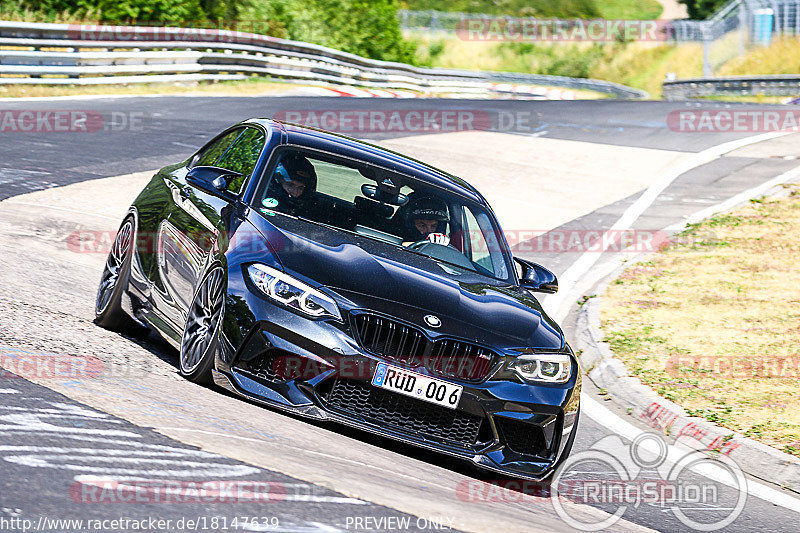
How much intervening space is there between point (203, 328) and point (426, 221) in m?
1.77

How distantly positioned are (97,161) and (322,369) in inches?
404

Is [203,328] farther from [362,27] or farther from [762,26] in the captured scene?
[362,27]

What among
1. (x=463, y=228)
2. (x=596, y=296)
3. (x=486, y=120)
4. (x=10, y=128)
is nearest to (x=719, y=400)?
→ (x=463, y=228)

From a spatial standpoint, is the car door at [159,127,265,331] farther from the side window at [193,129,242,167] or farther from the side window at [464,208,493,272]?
the side window at [464,208,493,272]

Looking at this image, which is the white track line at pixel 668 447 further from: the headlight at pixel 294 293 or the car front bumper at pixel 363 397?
the headlight at pixel 294 293

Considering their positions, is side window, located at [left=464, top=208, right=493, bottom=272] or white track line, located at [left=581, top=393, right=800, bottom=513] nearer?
white track line, located at [left=581, top=393, right=800, bottom=513]

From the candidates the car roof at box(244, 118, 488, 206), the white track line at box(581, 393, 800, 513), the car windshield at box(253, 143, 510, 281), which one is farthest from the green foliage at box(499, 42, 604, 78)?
the car windshield at box(253, 143, 510, 281)

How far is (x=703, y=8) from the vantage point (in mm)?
88875

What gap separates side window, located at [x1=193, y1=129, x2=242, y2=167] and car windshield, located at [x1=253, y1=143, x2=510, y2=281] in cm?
95

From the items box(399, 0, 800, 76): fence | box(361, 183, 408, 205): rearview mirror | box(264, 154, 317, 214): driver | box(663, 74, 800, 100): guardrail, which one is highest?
box(264, 154, 317, 214): driver

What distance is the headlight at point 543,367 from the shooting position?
588cm

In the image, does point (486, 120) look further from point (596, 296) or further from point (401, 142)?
point (596, 296)

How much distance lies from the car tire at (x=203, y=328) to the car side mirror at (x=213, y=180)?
2.42 ft

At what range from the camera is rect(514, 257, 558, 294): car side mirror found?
7234 millimetres
